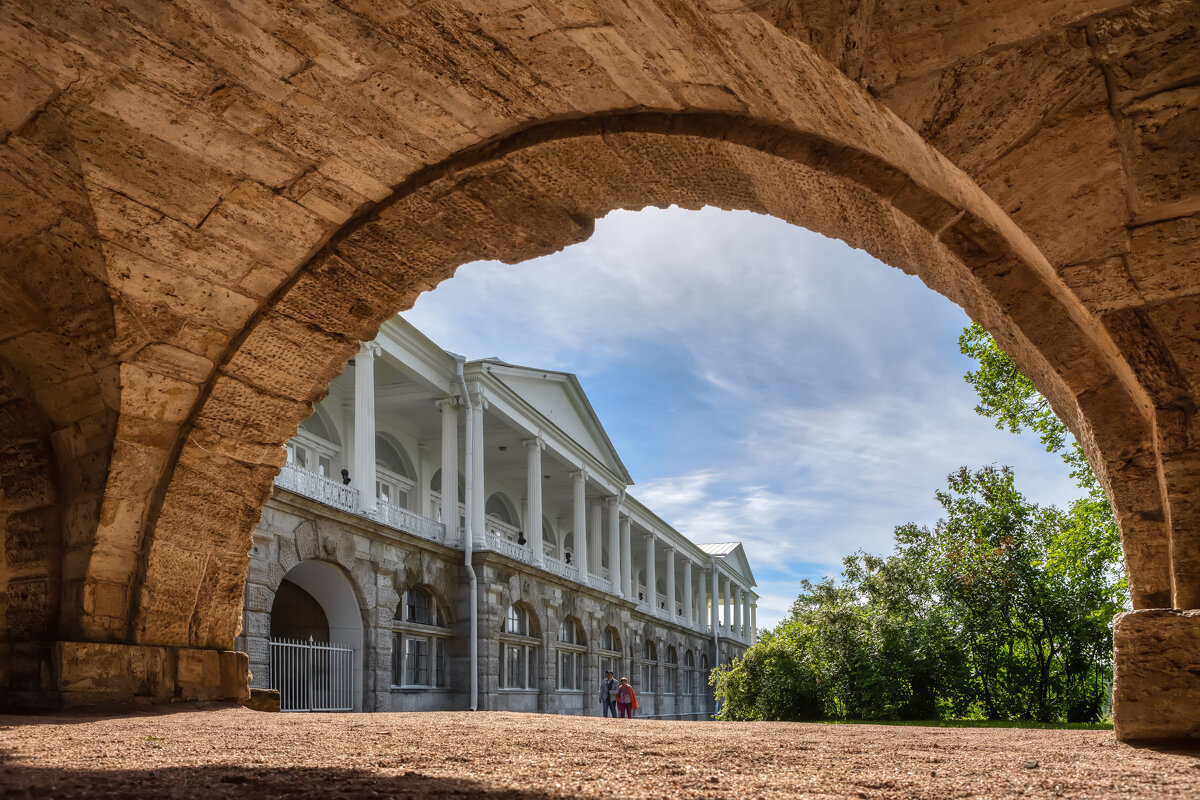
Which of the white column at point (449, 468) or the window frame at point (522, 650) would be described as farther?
the window frame at point (522, 650)

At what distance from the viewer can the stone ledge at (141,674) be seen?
5219mm

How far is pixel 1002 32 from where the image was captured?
2.54 m

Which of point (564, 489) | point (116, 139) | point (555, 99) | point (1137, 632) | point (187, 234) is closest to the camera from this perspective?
point (1137, 632)

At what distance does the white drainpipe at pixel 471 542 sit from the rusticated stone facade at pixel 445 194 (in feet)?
39.8

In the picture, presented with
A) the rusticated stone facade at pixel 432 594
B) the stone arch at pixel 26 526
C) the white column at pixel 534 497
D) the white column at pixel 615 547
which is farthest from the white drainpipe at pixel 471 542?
the stone arch at pixel 26 526

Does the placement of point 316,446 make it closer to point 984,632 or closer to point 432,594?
point 432,594

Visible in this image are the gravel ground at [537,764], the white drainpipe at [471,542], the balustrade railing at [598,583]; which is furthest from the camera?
the balustrade railing at [598,583]

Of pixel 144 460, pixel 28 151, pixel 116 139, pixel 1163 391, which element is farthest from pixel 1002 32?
pixel 144 460

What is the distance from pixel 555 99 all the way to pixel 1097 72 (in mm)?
2179

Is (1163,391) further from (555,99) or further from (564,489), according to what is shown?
(564,489)

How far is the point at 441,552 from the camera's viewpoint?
17750mm

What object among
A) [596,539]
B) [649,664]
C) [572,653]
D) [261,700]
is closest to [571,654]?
[572,653]

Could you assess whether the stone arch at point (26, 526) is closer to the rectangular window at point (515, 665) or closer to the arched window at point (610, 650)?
the rectangular window at point (515, 665)

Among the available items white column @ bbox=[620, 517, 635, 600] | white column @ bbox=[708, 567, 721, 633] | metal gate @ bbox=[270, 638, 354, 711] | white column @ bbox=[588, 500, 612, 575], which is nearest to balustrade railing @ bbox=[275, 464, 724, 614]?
white column @ bbox=[588, 500, 612, 575]
